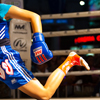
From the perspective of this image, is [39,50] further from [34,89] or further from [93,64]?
[93,64]

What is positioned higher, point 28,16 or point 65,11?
point 65,11

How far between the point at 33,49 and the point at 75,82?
1.67 meters

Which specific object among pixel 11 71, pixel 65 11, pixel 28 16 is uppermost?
pixel 65 11

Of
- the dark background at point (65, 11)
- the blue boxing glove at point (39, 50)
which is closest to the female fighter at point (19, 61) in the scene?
the blue boxing glove at point (39, 50)

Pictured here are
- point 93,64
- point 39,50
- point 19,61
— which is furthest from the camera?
point 93,64

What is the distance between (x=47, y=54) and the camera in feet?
4.65

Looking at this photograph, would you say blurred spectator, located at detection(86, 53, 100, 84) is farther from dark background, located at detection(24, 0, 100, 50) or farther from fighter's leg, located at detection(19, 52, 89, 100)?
fighter's leg, located at detection(19, 52, 89, 100)

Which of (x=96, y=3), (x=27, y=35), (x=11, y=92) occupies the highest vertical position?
(x=96, y=3)

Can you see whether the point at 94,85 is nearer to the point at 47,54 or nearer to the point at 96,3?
the point at 96,3

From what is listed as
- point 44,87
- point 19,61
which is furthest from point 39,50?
point 44,87

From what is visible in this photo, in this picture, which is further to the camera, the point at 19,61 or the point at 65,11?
the point at 65,11

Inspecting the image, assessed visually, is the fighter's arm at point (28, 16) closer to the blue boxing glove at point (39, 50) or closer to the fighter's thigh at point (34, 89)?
the blue boxing glove at point (39, 50)

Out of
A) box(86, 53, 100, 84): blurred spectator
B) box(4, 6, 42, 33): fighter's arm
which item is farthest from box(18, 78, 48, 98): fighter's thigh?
box(86, 53, 100, 84): blurred spectator

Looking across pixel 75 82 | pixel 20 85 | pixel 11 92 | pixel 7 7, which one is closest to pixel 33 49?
pixel 20 85
